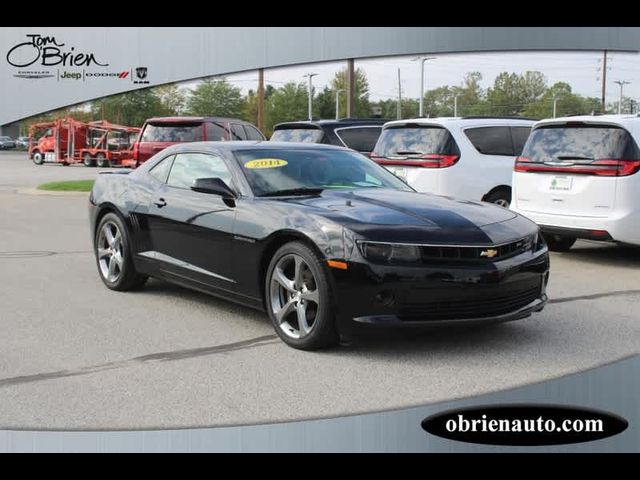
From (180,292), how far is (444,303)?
3.20m

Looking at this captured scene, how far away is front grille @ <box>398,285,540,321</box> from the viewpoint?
18.5 ft

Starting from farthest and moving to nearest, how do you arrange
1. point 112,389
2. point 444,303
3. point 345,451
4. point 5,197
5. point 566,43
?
1. point 566,43
2. point 5,197
3. point 444,303
4. point 112,389
5. point 345,451

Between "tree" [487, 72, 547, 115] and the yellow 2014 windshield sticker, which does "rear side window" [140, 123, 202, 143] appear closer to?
the yellow 2014 windshield sticker

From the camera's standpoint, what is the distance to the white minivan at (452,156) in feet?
38.6

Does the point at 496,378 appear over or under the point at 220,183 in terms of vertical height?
under

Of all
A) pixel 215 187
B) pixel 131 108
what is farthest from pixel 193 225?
pixel 131 108

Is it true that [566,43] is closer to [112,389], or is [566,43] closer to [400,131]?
[400,131]

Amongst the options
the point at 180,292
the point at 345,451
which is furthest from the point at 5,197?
the point at 345,451

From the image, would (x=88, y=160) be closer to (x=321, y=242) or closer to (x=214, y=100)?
(x=321, y=242)

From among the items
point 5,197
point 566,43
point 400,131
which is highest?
point 566,43

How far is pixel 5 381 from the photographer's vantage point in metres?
5.23

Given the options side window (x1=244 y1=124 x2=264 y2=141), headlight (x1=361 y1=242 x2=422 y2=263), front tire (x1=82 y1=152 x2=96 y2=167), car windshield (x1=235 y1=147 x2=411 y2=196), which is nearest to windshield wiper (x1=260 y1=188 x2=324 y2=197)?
car windshield (x1=235 y1=147 x2=411 y2=196)

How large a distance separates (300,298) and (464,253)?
1.14 metres

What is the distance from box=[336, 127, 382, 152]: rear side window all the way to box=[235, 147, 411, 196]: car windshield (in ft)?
26.6
